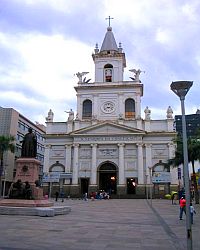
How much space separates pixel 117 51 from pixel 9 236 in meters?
59.1

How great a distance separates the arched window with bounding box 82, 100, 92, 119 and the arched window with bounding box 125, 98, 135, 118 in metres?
7.44

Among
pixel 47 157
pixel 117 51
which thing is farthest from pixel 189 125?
pixel 47 157

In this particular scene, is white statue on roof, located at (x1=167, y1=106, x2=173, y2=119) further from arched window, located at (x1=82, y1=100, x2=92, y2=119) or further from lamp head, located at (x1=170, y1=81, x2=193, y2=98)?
lamp head, located at (x1=170, y1=81, x2=193, y2=98)

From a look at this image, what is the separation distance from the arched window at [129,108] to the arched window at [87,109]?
7.44m

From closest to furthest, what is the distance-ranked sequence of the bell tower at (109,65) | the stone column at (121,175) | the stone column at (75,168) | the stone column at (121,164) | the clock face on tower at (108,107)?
the stone column at (121,175) → the stone column at (121,164) → the stone column at (75,168) → the clock face on tower at (108,107) → the bell tower at (109,65)

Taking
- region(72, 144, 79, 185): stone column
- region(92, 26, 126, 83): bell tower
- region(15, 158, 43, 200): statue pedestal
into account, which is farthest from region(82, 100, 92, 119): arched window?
region(15, 158, 43, 200): statue pedestal

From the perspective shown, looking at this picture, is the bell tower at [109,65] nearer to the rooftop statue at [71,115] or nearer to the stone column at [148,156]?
the rooftop statue at [71,115]

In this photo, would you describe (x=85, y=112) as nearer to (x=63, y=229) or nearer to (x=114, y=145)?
(x=114, y=145)

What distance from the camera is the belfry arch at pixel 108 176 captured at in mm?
58344

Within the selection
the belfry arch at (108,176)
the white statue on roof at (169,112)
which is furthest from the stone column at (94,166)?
A: the white statue on roof at (169,112)

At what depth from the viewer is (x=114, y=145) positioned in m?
58.8

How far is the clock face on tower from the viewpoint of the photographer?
6234cm

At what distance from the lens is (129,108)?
62.8 m

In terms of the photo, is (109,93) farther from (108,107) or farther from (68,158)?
(68,158)
